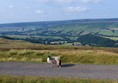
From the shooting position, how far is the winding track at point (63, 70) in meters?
22.0

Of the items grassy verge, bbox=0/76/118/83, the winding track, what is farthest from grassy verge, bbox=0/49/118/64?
grassy verge, bbox=0/76/118/83

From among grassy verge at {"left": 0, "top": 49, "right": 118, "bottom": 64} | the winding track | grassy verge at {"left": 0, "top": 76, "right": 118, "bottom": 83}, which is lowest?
grassy verge at {"left": 0, "top": 49, "right": 118, "bottom": 64}

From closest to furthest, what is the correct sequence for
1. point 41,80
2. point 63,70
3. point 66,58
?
point 41,80 → point 63,70 → point 66,58

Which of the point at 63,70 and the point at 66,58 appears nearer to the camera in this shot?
the point at 63,70

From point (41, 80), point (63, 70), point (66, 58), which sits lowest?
point (66, 58)

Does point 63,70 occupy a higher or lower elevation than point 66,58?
higher

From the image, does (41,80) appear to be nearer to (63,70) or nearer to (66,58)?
(63,70)

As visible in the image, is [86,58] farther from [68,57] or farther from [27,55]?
[27,55]

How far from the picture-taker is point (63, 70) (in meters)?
23.8

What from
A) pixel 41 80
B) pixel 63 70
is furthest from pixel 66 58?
pixel 41 80

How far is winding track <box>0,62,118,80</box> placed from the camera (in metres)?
22.0

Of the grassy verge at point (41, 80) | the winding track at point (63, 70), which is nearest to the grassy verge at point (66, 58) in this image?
the winding track at point (63, 70)

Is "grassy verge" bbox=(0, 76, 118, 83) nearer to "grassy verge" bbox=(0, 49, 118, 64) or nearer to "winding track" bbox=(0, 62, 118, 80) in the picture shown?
"winding track" bbox=(0, 62, 118, 80)

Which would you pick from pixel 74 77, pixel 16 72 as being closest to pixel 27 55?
pixel 16 72
